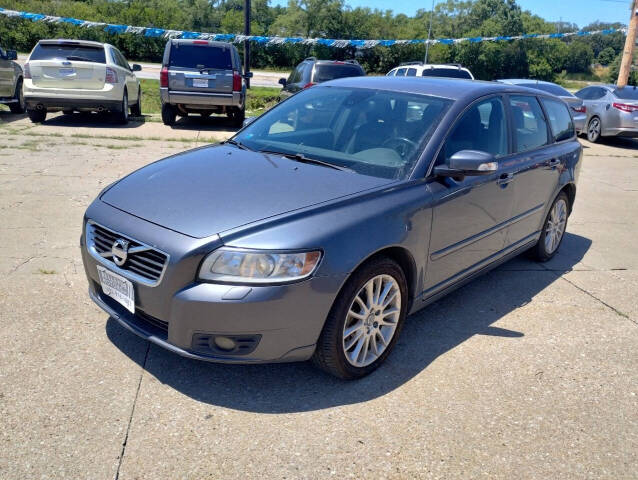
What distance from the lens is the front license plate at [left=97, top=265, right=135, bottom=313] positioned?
3.08 meters

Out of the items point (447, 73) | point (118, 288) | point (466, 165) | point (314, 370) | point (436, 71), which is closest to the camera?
point (118, 288)

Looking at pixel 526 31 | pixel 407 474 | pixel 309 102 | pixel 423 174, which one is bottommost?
pixel 407 474

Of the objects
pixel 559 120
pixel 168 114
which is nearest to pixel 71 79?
pixel 168 114

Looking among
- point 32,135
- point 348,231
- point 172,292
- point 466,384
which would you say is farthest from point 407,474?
point 32,135

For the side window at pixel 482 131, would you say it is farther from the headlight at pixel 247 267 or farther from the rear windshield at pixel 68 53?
the rear windshield at pixel 68 53

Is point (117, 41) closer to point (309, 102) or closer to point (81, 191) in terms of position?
point (81, 191)

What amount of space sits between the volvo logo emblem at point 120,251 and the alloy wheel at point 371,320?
1214mm

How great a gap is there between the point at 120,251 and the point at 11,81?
11.6 metres

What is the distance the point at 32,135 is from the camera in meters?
10.6

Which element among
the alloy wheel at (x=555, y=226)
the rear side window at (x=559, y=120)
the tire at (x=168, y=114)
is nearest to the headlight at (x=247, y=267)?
the alloy wheel at (x=555, y=226)

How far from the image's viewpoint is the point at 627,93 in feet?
48.3

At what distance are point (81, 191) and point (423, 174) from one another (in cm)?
484

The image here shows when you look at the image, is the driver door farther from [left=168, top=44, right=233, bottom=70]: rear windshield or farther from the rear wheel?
the rear wheel

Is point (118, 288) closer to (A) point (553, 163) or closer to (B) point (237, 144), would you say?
(B) point (237, 144)
